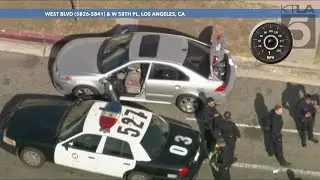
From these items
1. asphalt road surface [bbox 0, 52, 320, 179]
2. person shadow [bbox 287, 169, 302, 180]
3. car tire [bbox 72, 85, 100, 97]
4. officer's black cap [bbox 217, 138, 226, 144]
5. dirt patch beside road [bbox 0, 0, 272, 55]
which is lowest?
person shadow [bbox 287, 169, 302, 180]

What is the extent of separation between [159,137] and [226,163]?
166cm

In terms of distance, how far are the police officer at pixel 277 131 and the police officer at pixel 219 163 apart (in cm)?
135

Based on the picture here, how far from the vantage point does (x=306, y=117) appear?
12.8 m

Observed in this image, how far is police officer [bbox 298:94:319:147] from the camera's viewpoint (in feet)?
41.8

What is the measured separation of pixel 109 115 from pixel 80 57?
296 centimetres

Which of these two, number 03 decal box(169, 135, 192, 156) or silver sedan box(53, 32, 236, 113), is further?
silver sedan box(53, 32, 236, 113)

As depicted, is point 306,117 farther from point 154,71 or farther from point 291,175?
point 154,71

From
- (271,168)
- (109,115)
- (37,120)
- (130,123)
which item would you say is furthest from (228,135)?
(37,120)

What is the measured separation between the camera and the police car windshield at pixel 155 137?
37.8 feet

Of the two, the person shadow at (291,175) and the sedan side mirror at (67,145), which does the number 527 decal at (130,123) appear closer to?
the sedan side mirror at (67,145)

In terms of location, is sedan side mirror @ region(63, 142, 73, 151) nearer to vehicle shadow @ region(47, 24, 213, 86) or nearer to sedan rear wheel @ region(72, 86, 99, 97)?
sedan rear wheel @ region(72, 86, 99, 97)

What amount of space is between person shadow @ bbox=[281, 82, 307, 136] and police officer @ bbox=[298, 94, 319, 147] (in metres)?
0.70

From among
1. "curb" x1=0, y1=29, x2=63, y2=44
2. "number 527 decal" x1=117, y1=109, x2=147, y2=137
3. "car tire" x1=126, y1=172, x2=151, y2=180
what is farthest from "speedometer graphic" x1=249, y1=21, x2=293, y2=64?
"curb" x1=0, y1=29, x2=63, y2=44

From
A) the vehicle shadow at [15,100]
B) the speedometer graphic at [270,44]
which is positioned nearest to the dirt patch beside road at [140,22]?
the speedometer graphic at [270,44]
